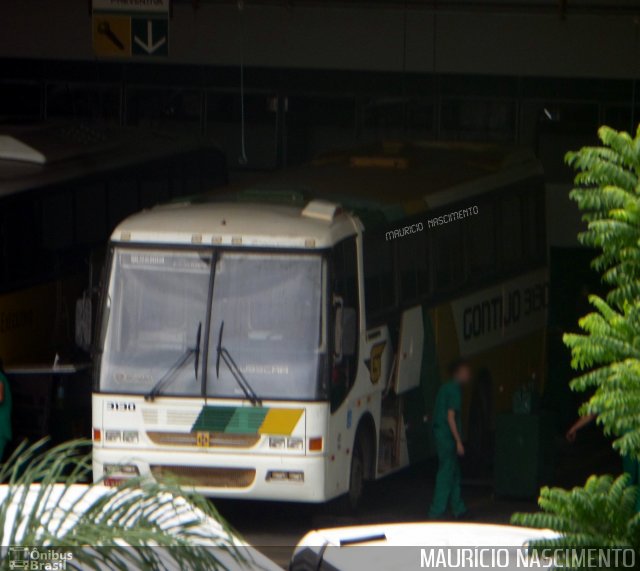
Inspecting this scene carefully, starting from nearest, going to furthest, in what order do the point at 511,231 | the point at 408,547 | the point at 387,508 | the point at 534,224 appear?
the point at 408,547 < the point at 387,508 < the point at 511,231 < the point at 534,224

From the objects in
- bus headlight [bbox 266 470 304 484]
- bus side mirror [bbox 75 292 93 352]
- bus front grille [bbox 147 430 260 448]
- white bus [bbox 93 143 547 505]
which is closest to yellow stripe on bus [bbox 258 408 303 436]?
white bus [bbox 93 143 547 505]

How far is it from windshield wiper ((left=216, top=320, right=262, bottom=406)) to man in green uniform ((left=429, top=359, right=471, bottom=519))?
84.0 inches

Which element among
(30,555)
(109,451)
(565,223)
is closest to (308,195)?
(109,451)

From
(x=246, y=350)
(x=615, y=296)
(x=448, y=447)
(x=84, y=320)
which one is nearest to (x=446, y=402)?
(x=448, y=447)

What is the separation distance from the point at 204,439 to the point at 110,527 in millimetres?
9240

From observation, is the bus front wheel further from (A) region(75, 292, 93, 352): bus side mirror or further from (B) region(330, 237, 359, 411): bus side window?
(A) region(75, 292, 93, 352): bus side mirror

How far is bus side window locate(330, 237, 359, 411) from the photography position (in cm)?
1401

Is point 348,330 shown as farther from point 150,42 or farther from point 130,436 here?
point 150,42

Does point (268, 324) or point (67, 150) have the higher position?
point (67, 150)

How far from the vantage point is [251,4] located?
77.1 ft

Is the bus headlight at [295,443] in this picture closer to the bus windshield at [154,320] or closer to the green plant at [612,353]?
the bus windshield at [154,320]

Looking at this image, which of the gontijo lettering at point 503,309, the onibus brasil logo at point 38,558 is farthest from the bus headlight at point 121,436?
the onibus brasil logo at point 38,558

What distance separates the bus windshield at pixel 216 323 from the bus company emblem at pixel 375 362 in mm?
1131

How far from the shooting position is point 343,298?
14.4 metres
